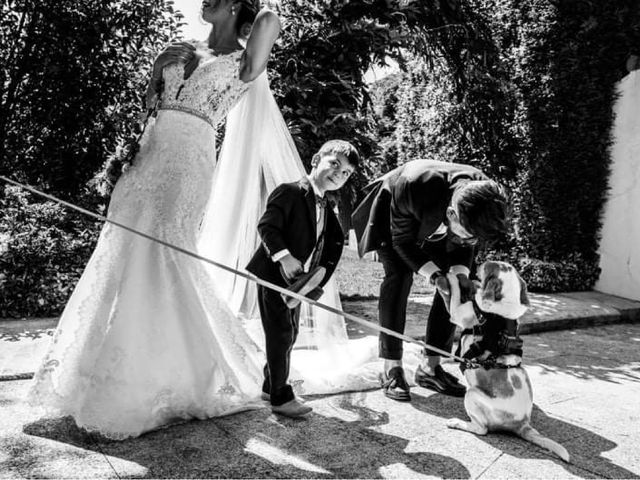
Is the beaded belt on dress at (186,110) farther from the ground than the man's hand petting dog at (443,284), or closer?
farther from the ground

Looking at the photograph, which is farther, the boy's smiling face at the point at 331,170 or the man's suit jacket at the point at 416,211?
the man's suit jacket at the point at 416,211

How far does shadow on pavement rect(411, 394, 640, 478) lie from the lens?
2.60 m

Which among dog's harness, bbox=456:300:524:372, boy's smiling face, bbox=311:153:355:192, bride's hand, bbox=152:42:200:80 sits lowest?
dog's harness, bbox=456:300:524:372

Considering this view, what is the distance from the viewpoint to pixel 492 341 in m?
2.89

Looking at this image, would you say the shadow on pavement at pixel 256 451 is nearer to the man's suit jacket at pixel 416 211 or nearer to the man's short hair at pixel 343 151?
the man's suit jacket at pixel 416 211

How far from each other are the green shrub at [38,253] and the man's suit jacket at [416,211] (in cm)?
319

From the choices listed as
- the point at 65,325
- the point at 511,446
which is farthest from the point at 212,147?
the point at 511,446

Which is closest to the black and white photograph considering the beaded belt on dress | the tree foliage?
the beaded belt on dress

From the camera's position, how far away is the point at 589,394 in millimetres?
3842

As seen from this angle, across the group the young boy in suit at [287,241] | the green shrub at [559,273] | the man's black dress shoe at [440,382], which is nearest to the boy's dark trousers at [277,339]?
the young boy in suit at [287,241]

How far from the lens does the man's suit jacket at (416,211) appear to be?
3244 millimetres

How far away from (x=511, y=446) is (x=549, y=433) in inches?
16.3

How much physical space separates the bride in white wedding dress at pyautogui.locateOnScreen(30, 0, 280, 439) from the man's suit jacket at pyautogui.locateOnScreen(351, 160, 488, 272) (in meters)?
1.12

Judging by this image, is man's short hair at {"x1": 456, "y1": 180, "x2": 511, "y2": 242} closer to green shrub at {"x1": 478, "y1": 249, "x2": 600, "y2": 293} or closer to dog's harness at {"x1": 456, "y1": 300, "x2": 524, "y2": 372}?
dog's harness at {"x1": 456, "y1": 300, "x2": 524, "y2": 372}
